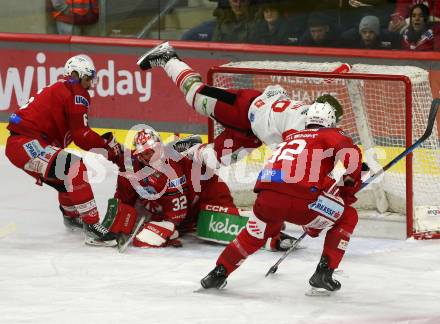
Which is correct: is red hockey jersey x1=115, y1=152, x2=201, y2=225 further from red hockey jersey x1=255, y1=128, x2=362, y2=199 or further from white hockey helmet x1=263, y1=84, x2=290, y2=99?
red hockey jersey x1=255, y1=128, x2=362, y2=199

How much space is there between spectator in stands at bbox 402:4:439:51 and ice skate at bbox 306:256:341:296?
3.46 metres

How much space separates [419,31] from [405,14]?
19 cm

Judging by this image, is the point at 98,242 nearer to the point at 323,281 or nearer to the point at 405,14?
the point at 323,281

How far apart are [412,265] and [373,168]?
1.23 metres

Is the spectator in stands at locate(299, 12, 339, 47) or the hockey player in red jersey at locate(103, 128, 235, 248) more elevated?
the spectator in stands at locate(299, 12, 339, 47)

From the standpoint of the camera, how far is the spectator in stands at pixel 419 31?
365 inches

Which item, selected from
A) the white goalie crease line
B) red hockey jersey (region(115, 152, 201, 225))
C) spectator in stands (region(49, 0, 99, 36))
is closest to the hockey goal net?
red hockey jersey (region(115, 152, 201, 225))

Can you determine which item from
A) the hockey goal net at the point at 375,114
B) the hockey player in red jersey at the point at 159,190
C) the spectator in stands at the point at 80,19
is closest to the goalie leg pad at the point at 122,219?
the hockey player in red jersey at the point at 159,190

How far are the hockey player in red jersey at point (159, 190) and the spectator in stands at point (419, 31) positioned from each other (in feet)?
8.28

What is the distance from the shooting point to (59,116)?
296 inches

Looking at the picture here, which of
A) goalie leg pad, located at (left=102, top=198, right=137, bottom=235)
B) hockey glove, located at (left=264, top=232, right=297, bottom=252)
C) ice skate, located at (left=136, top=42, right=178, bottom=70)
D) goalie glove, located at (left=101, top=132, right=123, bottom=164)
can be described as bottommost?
hockey glove, located at (left=264, top=232, right=297, bottom=252)

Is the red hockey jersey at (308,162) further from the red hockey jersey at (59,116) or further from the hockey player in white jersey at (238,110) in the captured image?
the red hockey jersey at (59,116)

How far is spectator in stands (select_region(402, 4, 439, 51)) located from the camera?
9.27 metres

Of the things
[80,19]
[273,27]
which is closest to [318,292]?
[273,27]
